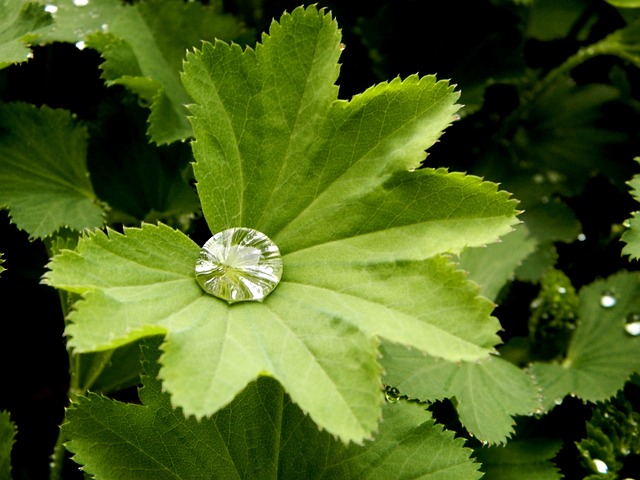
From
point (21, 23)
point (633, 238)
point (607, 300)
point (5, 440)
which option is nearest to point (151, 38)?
point (21, 23)

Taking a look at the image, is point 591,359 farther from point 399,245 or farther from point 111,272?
point 111,272

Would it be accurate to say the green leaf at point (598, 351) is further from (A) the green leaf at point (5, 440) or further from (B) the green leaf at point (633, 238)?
(A) the green leaf at point (5, 440)

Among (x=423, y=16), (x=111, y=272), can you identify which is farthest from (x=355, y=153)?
(x=423, y=16)

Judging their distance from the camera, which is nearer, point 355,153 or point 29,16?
point 355,153

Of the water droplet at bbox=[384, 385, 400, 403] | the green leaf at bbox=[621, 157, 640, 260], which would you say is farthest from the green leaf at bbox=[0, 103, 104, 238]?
the green leaf at bbox=[621, 157, 640, 260]

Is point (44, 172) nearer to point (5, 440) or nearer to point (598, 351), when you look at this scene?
point (5, 440)

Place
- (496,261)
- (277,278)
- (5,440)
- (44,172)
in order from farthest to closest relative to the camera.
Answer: (496,261)
(44,172)
(5,440)
(277,278)

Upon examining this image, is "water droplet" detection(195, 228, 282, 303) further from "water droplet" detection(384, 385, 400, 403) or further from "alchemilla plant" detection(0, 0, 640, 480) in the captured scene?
"water droplet" detection(384, 385, 400, 403)
